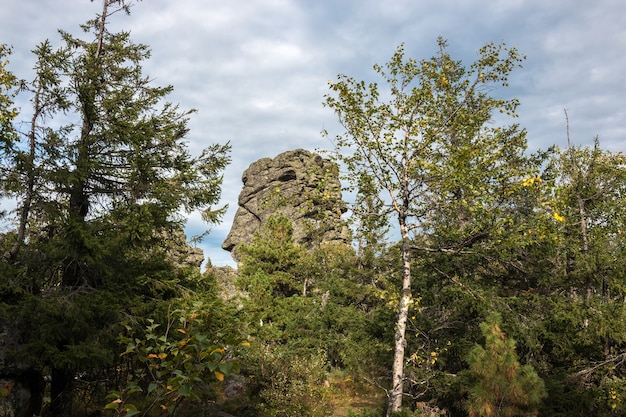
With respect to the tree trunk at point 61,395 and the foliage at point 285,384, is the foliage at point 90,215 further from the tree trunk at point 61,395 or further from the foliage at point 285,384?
the foliage at point 285,384

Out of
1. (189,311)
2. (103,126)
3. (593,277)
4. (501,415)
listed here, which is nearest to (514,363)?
(501,415)

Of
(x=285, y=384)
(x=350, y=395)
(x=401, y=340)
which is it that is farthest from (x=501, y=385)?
(x=350, y=395)

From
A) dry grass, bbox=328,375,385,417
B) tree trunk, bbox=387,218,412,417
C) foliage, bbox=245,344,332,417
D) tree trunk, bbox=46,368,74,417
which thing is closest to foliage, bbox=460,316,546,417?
tree trunk, bbox=387,218,412,417

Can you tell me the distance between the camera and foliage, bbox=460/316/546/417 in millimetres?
8508

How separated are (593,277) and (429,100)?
6.70m

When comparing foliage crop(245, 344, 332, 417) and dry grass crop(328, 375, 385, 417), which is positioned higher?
foliage crop(245, 344, 332, 417)

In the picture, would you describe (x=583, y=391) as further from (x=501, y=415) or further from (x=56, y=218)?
(x=56, y=218)

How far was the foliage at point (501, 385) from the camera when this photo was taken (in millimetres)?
8508

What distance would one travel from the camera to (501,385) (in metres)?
8.60

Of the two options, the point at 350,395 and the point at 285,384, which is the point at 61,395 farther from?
the point at 350,395

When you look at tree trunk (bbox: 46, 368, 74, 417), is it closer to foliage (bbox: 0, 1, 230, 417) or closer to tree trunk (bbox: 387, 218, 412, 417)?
foliage (bbox: 0, 1, 230, 417)

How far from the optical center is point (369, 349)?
1281 centimetres

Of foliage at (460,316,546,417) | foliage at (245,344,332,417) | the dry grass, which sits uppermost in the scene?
foliage at (460,316,546,417)

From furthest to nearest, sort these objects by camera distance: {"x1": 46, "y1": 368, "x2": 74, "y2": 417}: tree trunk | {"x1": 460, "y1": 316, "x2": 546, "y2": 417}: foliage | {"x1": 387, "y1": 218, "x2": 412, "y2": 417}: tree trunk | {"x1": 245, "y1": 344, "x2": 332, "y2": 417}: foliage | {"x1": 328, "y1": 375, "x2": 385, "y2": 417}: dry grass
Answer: {"x1": 328, "y1": 375, "x2": 385, "y2": 417}: dry grass, {"x1": 245, "y1": 344, "x2": 332, "y2": 417}: foliage, {"x1": 46, "y1": 368, "x2": 74, "y2": 417}: tree trunk, {"x1": 460, "y1": 316, "x2": 546, "y2": 417}: foliage, {"x1": 387, "y1": 218, "x2": 412, "y2": 417}: tree trunk
